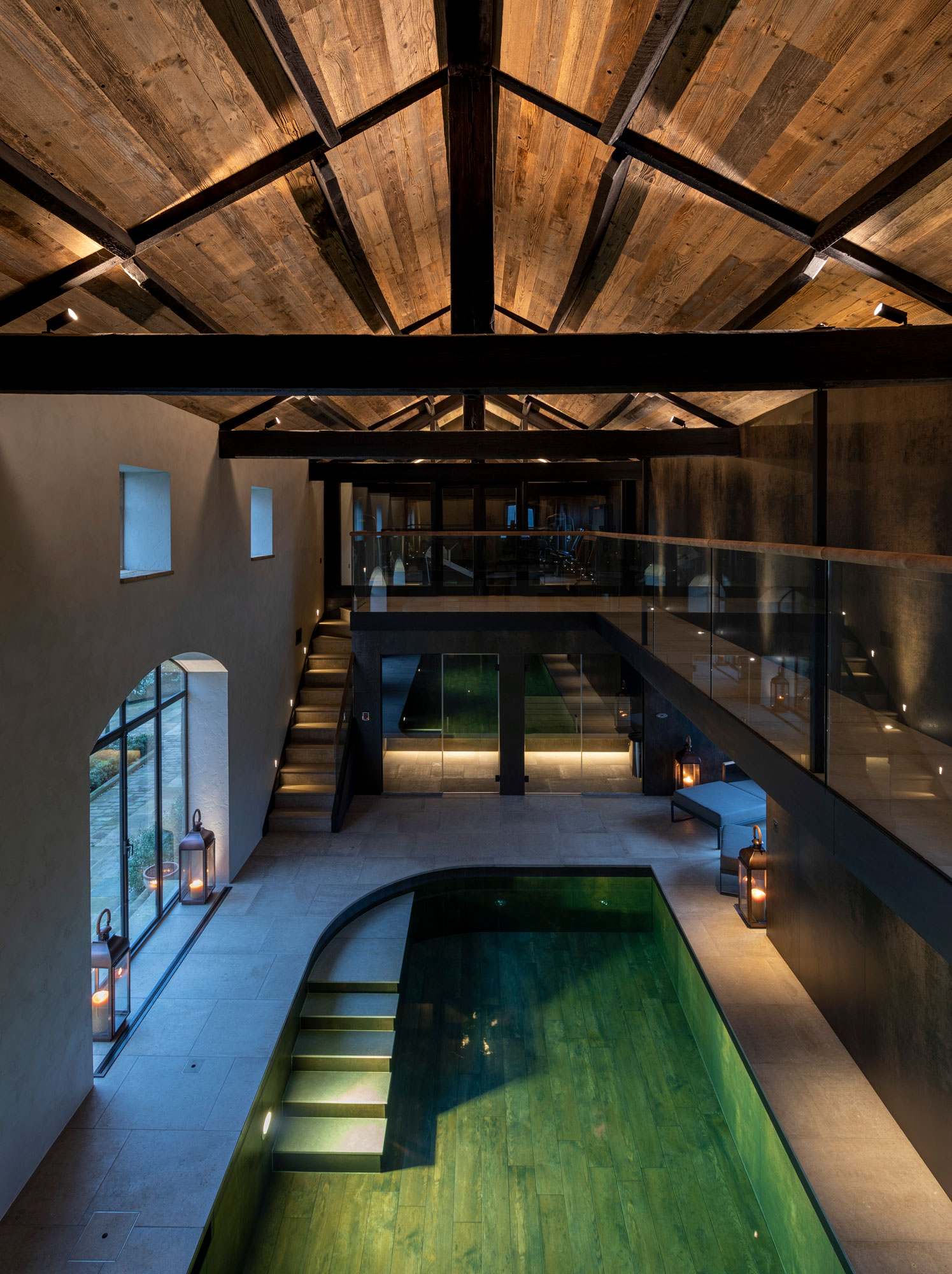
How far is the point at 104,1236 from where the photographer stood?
4.59 m

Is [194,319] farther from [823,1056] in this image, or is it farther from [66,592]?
[823,1056]

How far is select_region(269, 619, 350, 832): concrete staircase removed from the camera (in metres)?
10.9

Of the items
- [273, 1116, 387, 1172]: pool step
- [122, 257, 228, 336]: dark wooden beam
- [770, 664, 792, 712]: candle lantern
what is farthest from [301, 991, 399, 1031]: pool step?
[122, 257, 228, 336]: dark wooden beam

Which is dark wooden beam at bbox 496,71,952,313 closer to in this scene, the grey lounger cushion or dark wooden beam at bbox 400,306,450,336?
dark wooden beam at bbox 400,306,450,336

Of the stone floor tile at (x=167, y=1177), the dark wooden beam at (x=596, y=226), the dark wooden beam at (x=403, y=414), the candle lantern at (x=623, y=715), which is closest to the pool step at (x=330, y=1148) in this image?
the stone floor tile at (x=167, y=1177)

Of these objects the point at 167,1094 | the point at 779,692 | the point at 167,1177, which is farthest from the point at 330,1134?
the point at 779,692

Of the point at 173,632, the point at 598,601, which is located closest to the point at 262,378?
the point at 173,632

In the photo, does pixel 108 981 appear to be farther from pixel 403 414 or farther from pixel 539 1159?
pixel 403 414

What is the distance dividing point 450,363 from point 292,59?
4.76 ft

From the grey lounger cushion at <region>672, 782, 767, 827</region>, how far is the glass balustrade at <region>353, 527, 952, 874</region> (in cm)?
262

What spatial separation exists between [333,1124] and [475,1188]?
1.17 m

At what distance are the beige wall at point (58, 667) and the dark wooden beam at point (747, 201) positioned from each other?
347cm

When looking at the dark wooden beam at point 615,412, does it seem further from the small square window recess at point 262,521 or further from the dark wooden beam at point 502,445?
the small square window recess at point 262,521

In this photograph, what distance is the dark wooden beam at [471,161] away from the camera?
392 cm
